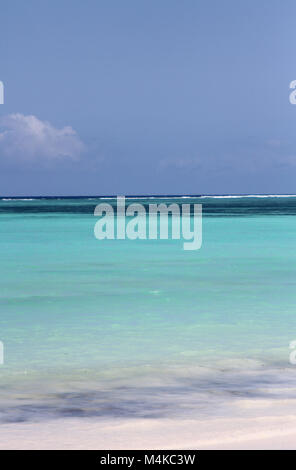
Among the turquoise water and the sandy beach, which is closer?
the sandy beach

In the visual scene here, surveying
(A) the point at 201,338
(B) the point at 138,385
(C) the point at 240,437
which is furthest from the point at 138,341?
(C) the point at 240,437

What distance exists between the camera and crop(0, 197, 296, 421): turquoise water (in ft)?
14.6

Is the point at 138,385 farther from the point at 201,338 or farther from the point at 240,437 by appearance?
the point at 201,338

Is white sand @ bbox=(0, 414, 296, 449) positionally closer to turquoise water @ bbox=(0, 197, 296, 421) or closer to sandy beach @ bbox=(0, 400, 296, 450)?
sandy beach @ bbox=(0, 400, 296, 450)

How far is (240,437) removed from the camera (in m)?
3.55

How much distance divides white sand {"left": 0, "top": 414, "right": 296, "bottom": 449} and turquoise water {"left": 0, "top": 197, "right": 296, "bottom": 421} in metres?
0.21

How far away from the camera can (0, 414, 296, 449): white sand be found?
3.44m

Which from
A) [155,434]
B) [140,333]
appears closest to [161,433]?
[155,434]

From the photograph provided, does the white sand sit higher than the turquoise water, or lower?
lower

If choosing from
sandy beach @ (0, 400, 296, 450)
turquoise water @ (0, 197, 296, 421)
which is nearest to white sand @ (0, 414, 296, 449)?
sandy beach @ (0, 400, 296, 450)

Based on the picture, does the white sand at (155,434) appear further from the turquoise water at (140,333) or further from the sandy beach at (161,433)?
the turquoise water at (140,333)

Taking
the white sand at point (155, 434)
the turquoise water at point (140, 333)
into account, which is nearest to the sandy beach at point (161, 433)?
the white sand at point (155, 434)

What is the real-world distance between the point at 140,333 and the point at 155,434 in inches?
120
